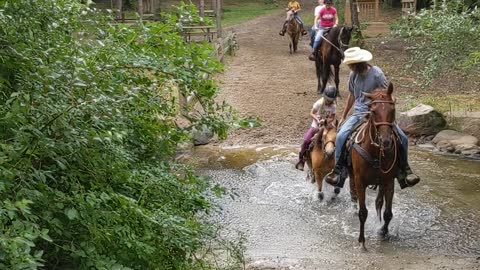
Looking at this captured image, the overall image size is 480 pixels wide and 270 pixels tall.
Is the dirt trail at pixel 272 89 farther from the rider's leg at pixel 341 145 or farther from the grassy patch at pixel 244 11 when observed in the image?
the grassy patch at pixel 244 11

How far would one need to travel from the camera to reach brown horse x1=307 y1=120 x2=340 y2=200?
31.4ft

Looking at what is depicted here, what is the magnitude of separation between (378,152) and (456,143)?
18.4 feet

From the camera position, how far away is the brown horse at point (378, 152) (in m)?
7.70

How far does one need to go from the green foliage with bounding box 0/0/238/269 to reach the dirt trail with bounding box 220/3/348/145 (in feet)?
14.5

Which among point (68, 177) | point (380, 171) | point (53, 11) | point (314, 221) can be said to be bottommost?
point (314, 221)

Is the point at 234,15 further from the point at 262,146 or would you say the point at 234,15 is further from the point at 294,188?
the point at 294,188

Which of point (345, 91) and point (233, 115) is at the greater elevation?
point (233, 115)

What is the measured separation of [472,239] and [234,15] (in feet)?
120

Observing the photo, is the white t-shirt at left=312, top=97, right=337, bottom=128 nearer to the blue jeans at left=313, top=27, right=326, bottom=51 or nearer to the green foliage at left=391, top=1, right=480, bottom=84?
the green foliage at left=391, top=1, right=480, bottom=84

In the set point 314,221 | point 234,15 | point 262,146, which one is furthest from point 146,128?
point 234,15

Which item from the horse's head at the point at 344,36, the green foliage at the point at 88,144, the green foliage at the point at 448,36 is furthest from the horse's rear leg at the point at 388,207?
the horse's head at the point at 344,36

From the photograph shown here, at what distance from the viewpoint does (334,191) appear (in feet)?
33.6

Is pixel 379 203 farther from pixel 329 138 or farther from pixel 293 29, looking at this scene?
pixel 293 29

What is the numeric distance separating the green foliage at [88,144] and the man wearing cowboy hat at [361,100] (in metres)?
3.13
